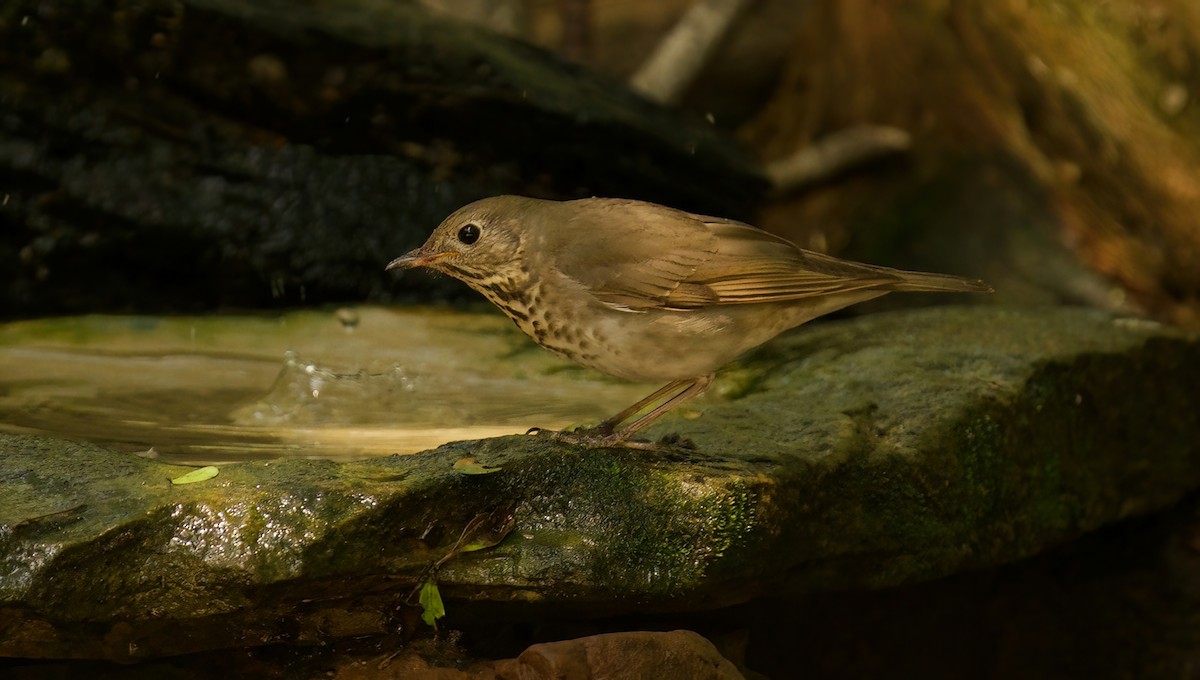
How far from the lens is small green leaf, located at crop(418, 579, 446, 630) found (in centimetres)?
335

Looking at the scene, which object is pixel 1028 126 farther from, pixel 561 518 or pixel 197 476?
pixel 197 476

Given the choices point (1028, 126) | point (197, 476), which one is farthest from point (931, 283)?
point (1028, 126)

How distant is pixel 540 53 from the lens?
26.2 feet

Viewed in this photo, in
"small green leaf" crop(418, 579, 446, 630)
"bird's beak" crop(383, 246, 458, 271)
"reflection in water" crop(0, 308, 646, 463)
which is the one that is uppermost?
"bird's beak" crop(383, 246, 458, 271)

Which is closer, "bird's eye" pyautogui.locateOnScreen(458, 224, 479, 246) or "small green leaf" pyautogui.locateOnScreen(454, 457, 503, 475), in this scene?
"small green leaf" pyautogui.locateOnScreen(454, 457, 503, 475)

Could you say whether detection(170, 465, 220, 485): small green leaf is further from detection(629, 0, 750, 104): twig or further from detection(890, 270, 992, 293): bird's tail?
detection(629, 0, 750, 104): twig

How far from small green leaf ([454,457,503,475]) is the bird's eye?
90 cm

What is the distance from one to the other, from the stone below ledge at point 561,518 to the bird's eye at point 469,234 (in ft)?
2.48

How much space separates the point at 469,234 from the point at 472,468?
97cm

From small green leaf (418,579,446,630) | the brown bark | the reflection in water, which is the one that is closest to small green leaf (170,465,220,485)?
small green leaf (418,579,446,630)

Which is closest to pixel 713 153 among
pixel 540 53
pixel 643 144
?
pixel 643 144

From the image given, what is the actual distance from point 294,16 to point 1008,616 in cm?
467

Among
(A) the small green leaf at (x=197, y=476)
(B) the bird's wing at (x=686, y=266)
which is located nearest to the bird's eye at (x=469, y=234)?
(B) the bird's wing at (x=686, y=266)

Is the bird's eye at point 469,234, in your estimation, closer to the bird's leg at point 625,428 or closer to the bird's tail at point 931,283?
the bird's leg at point 625,428
